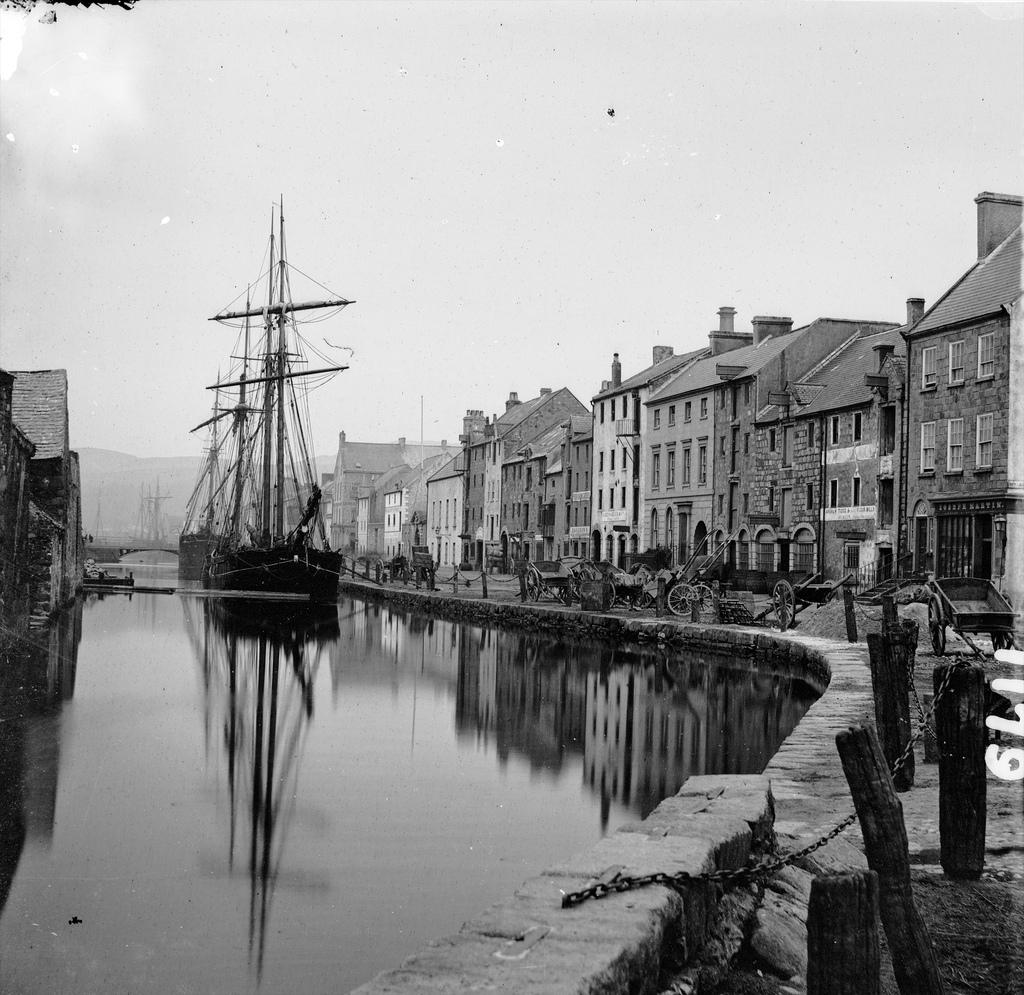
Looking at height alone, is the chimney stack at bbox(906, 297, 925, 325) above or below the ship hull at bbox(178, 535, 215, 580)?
above

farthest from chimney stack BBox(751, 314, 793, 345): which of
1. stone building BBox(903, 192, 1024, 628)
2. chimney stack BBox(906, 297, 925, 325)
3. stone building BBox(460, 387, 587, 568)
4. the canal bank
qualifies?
the canal bank

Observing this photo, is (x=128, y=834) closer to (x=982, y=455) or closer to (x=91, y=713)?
(x=91, y=713)

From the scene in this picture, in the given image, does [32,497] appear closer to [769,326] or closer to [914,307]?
[914,307]

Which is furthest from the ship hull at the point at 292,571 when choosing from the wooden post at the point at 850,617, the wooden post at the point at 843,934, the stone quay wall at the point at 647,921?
→ the wooden post at the point at 843,934

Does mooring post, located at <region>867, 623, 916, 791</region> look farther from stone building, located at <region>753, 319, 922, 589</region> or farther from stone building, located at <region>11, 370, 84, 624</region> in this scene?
stone building, located at <region>753, 319, 922, 589</region>

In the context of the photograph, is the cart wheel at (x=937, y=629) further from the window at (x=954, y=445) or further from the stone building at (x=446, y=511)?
the stone building at (x=446, y=511)

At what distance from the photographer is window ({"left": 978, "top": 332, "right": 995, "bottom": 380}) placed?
29.7 m

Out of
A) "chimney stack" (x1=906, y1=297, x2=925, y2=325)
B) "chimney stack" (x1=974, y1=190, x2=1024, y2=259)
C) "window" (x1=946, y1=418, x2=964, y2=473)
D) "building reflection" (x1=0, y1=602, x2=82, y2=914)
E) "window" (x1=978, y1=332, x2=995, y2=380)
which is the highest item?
"chimney stack" (x1=974, y1=190, x2=1024, y2=259)

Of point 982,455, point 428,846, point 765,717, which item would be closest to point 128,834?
point 428,846

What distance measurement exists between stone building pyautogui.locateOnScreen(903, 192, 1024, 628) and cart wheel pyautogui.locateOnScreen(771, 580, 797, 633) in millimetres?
4982

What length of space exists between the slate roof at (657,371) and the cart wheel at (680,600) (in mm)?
25975

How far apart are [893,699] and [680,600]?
2123cm

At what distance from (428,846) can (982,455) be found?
2548cm

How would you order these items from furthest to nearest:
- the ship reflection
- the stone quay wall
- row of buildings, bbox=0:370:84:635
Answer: row of buildings, bbox=0:370:84:635
the ship reflection
the stone quay wall
